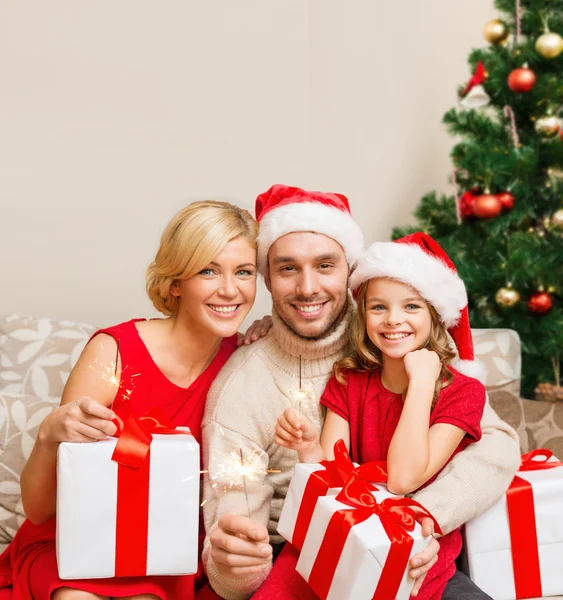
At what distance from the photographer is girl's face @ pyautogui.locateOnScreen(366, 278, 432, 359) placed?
1468mm

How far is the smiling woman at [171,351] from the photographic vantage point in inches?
54.0

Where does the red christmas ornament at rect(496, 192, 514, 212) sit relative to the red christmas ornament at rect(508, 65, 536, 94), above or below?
below

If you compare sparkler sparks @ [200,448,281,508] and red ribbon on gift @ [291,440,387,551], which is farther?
sparkler sparks @ [200,448,281,508]

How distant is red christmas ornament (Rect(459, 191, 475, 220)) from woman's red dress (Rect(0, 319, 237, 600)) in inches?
47.9

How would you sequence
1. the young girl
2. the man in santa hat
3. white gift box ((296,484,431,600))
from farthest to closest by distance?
the man in santa hat, the young girl, white gift box ((296,484,431,600))

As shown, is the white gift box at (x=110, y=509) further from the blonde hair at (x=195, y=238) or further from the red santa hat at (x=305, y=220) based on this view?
the red santa hat at (x=305, y=220)

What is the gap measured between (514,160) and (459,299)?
1.16 metres

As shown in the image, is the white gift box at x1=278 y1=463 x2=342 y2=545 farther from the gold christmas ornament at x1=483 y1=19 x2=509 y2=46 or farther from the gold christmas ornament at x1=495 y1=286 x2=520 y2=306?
the gold christmas ornament at x1=483 y1=19 x2=509 y2=46

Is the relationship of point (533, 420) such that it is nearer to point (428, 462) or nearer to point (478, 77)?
point (428, 462)

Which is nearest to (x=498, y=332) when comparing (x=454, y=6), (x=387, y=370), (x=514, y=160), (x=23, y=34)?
(x=514, y=160)

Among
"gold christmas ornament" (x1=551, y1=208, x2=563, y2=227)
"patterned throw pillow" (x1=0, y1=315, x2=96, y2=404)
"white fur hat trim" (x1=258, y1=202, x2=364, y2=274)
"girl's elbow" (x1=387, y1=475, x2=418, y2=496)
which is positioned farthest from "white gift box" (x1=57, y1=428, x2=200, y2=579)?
"gold christmas ornament" (x1=551, y1=208, x2=563, y2=227)

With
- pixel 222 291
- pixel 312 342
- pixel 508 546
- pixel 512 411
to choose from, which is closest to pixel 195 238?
pixel 222 291

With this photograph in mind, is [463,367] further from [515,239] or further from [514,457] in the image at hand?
[515,239]

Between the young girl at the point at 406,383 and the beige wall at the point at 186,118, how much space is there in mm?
1408
